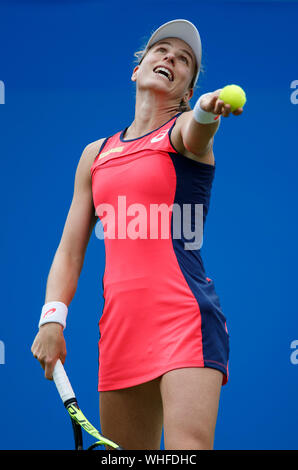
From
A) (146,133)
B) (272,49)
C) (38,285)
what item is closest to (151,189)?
(146,133)

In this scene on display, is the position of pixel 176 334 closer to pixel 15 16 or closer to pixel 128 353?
pixel 128 353

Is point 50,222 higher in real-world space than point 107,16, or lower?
lower

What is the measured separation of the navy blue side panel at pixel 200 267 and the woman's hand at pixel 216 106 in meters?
0.27

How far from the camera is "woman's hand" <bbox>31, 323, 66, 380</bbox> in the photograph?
6.28ft

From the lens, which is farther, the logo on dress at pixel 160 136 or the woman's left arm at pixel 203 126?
the logo on dress at pixel 160 136

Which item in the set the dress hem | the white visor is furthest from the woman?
the white visor

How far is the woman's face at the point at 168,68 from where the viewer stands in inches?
84.5

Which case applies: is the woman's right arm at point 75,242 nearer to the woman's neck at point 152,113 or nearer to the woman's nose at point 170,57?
the woman's neck at point 152,113

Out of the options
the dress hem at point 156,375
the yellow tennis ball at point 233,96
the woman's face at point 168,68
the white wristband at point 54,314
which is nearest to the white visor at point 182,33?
the woman's face at point 168,68

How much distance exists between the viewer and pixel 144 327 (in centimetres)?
186

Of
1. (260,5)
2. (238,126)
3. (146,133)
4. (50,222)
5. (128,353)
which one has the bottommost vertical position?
(128,353)

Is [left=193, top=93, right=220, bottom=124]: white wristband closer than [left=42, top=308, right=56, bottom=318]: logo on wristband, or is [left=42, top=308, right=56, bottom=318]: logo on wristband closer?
[left=193, top=93, right=220, bottom=124]: white wristband

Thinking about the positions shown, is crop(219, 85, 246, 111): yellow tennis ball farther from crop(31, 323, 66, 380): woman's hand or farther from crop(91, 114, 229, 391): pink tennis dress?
crop(31, 323, 66, 380): woman's hand

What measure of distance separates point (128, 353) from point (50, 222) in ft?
7.10
